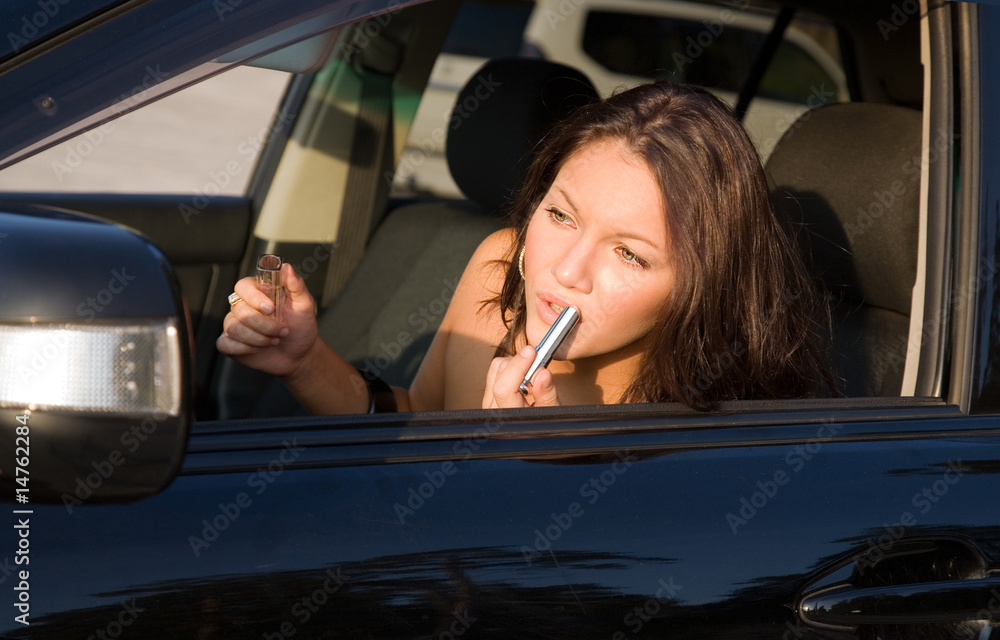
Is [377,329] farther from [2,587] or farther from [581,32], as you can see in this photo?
[581,32]

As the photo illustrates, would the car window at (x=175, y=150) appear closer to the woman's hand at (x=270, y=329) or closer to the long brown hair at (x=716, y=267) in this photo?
the woman's hand at (x=270, y=329)

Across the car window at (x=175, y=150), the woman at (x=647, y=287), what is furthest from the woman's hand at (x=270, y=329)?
the car window at (x=175, y=150)

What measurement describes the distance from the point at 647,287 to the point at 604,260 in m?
0.08

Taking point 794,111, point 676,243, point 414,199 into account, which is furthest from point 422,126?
point 676,243

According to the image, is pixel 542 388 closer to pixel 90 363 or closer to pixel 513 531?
pixel 513 531

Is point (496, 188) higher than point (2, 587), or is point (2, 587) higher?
point (496, 188)

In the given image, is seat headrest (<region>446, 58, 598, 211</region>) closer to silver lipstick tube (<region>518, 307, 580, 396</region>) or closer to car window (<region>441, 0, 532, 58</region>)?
silver lipstick tube (<region>518, 307, 580, 396</region>)

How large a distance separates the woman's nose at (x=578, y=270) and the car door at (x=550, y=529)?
0.28 metres

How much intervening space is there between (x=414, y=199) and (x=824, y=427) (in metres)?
1.93

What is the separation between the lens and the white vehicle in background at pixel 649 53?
3.16 metres

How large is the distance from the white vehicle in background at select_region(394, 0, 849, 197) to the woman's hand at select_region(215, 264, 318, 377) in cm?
92

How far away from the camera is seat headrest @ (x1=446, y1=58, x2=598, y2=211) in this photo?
2336 mm

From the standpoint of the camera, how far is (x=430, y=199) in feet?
9.71

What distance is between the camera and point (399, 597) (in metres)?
1.06
